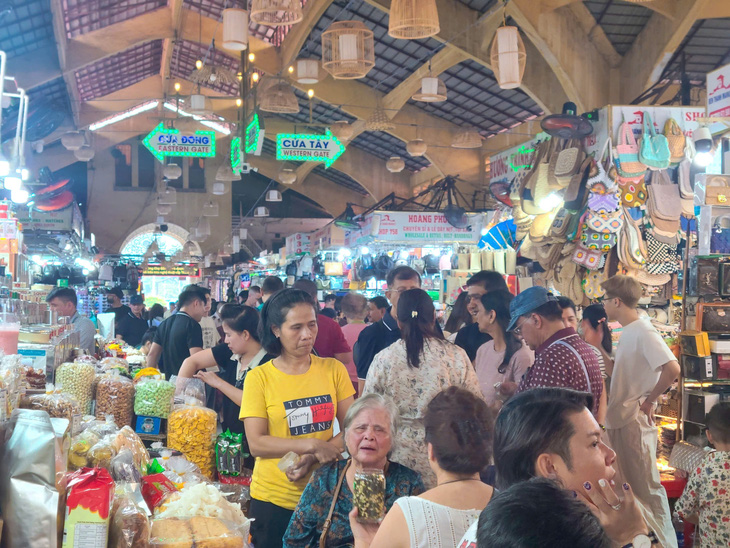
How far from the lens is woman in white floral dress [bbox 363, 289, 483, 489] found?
3.12 metres

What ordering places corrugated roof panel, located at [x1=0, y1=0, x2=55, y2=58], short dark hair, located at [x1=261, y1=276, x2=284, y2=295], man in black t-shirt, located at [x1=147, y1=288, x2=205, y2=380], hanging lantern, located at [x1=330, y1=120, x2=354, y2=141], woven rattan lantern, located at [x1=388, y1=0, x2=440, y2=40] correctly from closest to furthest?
woven rattan lantern, located at [x1=388, y1=0, x2=440, y2=40], short dark hair, located at [x1=261, y1=276, x2=284, y2=295], man in black t-shirt, located at [x1=147, y1=288, x2=205, y2=380], corrugated roof panel, located at [x1=0, y1=0, x2=55, y2=58], hanging lantern, located at [x1=330, y1=120, x2=354, y2=141]

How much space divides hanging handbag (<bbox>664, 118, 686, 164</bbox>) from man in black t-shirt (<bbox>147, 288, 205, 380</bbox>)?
3.97 meters

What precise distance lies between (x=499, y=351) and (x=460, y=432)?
1.91 metres

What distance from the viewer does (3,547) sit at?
1.44 metres

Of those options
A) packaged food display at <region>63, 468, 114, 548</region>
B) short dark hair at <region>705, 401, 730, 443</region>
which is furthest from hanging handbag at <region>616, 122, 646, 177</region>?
packaged food display at <region>63, 468, 114, 548</region>

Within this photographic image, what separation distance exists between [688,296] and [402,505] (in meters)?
4.04

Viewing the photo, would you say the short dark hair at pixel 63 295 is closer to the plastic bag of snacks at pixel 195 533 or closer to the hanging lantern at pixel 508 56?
the hanging lantern at pixel 508 56

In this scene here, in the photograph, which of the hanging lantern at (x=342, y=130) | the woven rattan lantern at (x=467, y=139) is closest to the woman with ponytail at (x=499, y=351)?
the woven rattan lantern at (x=467, y=139)

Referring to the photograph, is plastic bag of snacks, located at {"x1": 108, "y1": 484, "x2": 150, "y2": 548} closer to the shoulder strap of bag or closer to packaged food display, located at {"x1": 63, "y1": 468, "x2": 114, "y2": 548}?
packaged food display, located at {"x1": 63, "y1": 468, "x2": 114, "y2": 548}

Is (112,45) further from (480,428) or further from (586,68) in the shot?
(480,428)

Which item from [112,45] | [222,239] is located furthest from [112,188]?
[112,45]

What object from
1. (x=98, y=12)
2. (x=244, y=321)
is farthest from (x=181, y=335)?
(x=98, y=12)

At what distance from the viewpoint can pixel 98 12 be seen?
13.3m

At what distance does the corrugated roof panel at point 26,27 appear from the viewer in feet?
36.5
